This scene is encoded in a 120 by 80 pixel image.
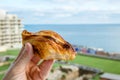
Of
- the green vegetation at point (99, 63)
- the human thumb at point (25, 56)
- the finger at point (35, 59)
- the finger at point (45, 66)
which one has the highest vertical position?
the human thumb at point (25, 56)

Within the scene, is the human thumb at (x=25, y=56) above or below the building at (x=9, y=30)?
above

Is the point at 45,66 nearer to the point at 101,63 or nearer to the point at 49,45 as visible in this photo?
the point at 49,45

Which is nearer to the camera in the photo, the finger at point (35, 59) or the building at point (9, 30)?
the finger at point (35, 59)

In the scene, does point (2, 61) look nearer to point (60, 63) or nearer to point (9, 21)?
point (60, 63)

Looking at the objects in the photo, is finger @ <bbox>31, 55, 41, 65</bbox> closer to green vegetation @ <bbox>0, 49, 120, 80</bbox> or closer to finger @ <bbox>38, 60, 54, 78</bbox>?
Answer: finger @ <bbox>38, 60, 54, 78</bbox>

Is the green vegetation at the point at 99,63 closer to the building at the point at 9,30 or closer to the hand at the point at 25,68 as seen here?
the building at the point at 9,30

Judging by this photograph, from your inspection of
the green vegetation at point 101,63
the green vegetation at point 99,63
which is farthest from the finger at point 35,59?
the green vegetation at point 101,63

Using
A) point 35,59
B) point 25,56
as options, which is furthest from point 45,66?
point 25,56
